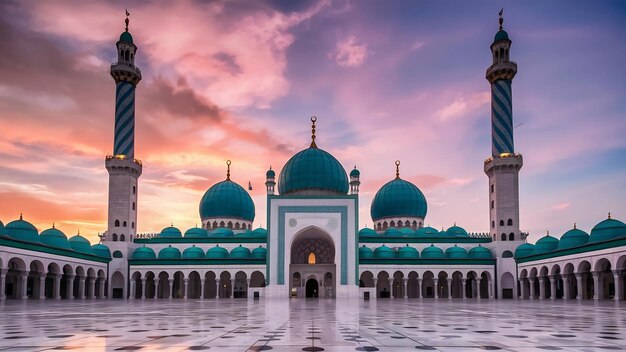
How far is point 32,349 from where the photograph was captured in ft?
23.6

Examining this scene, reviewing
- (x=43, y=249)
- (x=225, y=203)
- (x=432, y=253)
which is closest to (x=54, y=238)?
(x=43, y=249)

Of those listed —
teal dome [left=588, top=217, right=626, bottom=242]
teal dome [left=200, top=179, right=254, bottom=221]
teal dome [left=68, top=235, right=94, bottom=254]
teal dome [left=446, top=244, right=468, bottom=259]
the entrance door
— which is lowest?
the entrance door

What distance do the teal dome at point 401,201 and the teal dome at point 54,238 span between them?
93.8ft

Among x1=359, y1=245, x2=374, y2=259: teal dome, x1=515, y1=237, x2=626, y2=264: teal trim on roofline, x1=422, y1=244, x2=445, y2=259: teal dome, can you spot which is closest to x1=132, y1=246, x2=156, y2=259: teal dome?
x1=359, y1=245, x2=374, y2=259: teal dome

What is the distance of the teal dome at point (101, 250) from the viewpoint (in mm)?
45969

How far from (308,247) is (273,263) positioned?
259 inches

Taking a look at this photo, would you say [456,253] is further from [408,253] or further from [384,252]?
[384,252]

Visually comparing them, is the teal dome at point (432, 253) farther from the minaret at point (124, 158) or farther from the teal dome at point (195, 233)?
the minaret at point (124, 158)

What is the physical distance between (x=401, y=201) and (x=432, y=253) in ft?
25.0

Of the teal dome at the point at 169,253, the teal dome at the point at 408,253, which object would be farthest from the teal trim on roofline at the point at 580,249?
the teal dome at the point at 169,253

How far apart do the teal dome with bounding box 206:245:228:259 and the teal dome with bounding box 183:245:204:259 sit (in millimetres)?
600

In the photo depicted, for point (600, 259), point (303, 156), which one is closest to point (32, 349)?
point (600, 259)

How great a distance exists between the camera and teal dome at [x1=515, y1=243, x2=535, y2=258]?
148 ft

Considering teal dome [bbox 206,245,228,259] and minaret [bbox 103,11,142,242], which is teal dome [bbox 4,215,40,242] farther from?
teal dome [bbox 206,245,228,259]
